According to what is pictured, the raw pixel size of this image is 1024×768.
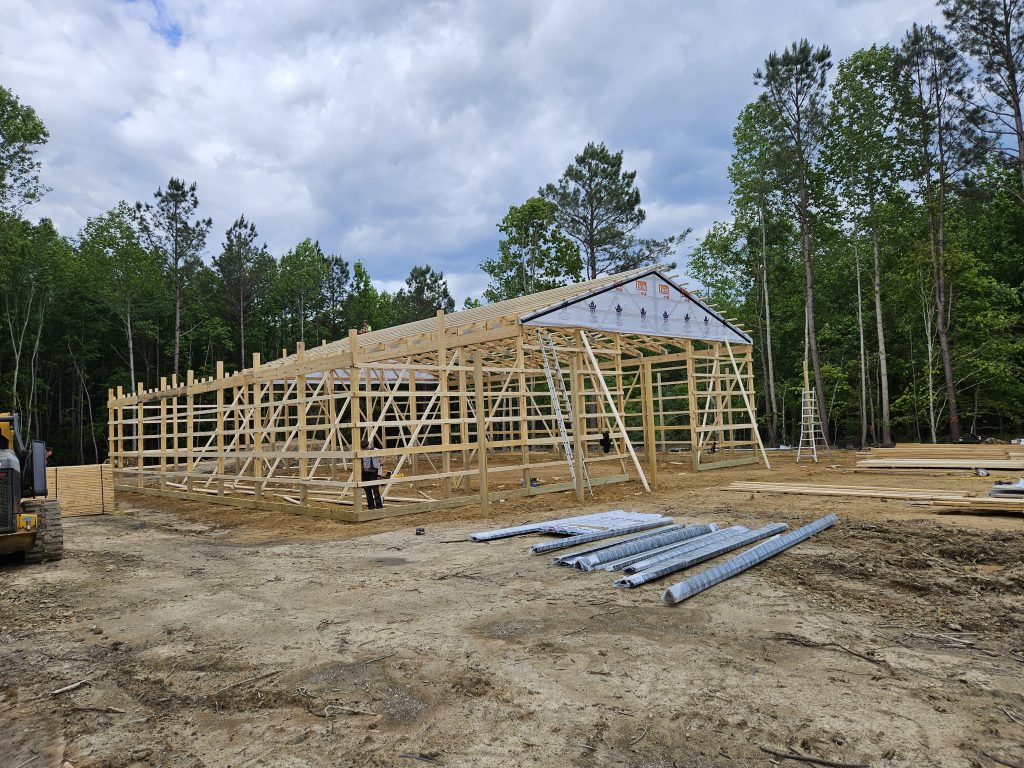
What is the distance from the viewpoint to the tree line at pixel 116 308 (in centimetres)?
2859

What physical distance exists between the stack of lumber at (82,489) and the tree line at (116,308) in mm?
14210

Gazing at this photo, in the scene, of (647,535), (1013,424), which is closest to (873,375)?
(1013,424)

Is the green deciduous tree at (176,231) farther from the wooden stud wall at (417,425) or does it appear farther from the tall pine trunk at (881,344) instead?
the tall pine trunk at (881,344)

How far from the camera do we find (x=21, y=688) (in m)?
3.63

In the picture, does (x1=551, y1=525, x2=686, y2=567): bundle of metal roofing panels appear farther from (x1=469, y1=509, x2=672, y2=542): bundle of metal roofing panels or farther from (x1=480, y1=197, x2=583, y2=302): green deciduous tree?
(x1=480, y1=197, x2=583, y2=302): green deciduous tree

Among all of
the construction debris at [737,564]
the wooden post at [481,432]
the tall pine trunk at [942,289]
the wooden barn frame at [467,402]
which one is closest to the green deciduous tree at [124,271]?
the wooden barn frame at [467,402]

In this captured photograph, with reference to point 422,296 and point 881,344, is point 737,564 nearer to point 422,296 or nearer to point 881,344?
point 881,344

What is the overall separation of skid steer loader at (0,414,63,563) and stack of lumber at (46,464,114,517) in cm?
486

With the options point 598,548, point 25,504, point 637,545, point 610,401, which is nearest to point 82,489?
point 25,504

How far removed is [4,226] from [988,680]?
2976 centimetres

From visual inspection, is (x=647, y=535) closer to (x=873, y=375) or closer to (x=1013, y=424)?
(x=873, y=375)

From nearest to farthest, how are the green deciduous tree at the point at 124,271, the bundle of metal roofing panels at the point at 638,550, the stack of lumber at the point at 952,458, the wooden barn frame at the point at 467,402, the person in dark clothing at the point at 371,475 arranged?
the bundle of metal roofing panels at the point at 638,550
the person in dark clothing at the point at 371,475
the wooden barn frame at the point at 467,402
the stack of lumber at the point at 952,458
the green deciduous tree at the point at 124,271

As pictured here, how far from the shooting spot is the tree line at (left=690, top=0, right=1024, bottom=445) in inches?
772

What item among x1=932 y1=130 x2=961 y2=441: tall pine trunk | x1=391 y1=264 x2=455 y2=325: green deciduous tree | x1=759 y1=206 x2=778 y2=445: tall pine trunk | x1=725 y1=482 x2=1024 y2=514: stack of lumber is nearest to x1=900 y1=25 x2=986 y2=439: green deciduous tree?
x1=932 y1=130 x2=961 y2=441: tall pine trunk
